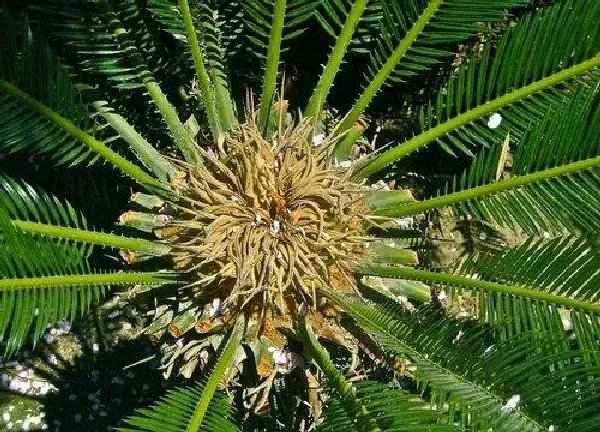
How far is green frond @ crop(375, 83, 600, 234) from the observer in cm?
181

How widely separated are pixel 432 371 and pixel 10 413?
1.51 metres

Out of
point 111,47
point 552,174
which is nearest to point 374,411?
point 552,174

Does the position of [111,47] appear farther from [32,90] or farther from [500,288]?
[500,288]

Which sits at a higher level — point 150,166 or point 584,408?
point 150,166

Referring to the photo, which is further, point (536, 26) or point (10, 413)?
point (10, 413)

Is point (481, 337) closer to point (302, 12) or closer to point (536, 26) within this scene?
point (536, 26)

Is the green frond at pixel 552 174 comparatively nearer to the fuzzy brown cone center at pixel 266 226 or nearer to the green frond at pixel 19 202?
the fuzzy brown cone center at pixel 266 226

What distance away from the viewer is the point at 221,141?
2.04 m

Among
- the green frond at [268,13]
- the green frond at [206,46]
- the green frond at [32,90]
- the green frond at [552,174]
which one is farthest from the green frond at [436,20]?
the green frond at [32,90]

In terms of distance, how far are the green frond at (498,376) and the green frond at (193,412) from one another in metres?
0.39

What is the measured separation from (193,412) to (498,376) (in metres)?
0.65

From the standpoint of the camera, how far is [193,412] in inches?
67.6

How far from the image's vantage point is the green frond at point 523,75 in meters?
1.84

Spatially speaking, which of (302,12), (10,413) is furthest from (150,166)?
(10,413)
